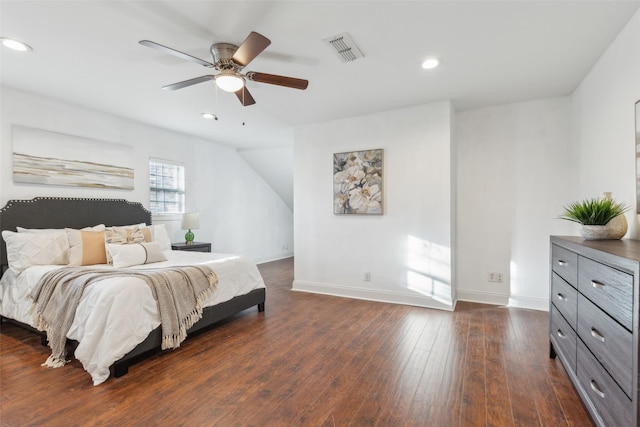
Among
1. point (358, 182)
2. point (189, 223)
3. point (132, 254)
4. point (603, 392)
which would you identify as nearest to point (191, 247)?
point (189, 223)

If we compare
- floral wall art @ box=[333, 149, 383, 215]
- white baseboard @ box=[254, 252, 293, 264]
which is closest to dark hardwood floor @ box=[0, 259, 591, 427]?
floral wall art @ box=[333, 149, 383, 215]

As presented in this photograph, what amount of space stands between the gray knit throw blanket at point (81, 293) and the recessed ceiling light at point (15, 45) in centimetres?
192

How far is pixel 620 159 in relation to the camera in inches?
95.3

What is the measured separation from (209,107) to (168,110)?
0.61 meters

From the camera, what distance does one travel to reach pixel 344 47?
2.53m

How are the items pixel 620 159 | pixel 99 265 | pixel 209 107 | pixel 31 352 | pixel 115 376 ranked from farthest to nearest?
pixel 209 107 < pixel 99 265 < pixel 31 352 < pixel 620 159 < pixel 115 376

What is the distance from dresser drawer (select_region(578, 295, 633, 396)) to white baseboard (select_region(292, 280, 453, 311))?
6.89 feet

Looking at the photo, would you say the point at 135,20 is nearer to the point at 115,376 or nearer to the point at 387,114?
the point at 115,376

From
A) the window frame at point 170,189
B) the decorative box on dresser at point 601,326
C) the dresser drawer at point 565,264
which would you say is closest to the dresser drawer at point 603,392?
the decorative box on dresser at point 601,326

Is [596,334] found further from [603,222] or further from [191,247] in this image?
[191,247]

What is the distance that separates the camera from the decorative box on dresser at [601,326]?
1246 millimetres

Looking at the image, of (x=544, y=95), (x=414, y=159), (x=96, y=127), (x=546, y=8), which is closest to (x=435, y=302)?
(x=414, y=159)

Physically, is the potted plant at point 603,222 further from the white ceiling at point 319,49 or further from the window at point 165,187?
the window at point 165,187

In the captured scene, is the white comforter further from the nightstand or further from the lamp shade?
the lamp shade
